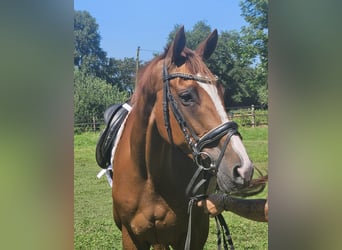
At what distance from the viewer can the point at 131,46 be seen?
1796 mm

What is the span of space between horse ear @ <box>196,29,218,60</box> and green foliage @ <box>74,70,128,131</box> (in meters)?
0.48

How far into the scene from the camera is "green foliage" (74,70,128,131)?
1.93 m

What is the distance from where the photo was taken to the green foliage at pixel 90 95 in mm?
1929

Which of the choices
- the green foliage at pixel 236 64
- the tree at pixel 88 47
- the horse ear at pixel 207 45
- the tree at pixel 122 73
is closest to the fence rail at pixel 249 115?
the green foliage at pixel 236 64

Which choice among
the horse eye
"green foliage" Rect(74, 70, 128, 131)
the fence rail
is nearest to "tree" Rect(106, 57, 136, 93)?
"green foliage" Rect(74, 70, 128, 131)

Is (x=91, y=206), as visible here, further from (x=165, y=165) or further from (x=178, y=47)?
(x=178, y=47)

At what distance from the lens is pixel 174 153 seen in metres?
1.71

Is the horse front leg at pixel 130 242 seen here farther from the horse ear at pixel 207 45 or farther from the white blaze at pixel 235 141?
the horse ear at pixel 207 45

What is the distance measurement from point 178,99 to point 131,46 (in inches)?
16.8

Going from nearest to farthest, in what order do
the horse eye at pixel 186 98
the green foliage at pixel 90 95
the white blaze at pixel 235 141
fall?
1. the white blaze at pixel 235 141
2. the horse eye at pixel 186 98
3. the green foliage at pixel 90 95
